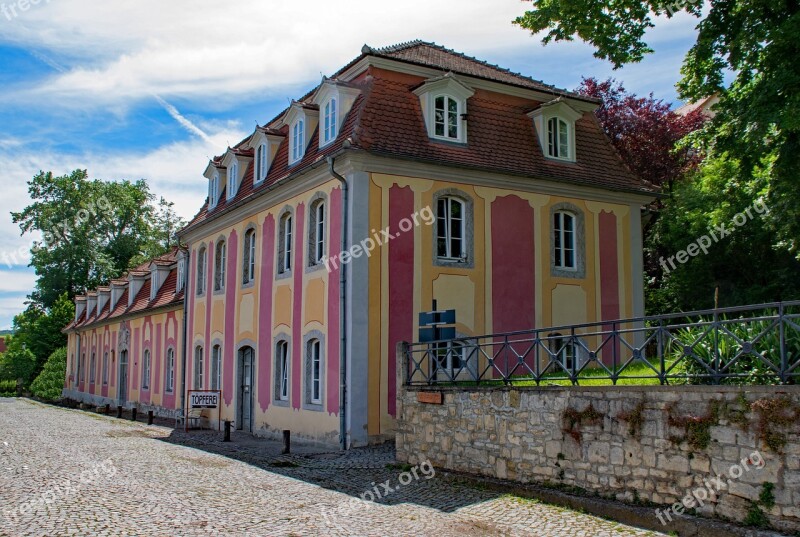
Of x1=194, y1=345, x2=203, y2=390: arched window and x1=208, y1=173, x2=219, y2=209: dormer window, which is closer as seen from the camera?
x1=208, y1=173, x2=219, y2=209: dormer window

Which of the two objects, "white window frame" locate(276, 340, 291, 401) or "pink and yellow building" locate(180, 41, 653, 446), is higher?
"pink and yellow building" locate(180, 41, 653, 446)

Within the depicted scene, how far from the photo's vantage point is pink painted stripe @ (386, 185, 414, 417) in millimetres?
17062

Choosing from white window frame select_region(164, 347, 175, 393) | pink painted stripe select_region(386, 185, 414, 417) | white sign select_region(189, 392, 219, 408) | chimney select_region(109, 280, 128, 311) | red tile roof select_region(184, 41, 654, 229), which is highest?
red tile roof select_region(184, 41, 654, 229)

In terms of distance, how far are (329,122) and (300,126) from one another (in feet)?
5.46

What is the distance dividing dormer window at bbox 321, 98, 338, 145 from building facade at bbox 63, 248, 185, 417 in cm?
1237

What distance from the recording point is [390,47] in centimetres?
2017

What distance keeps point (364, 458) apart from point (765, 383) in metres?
8.14

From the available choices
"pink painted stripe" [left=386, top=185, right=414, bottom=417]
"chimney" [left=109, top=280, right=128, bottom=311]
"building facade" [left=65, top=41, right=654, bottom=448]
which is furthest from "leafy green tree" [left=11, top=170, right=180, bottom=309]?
"pink painted stripe" [left=386, top=185, right=414, bottom=417]

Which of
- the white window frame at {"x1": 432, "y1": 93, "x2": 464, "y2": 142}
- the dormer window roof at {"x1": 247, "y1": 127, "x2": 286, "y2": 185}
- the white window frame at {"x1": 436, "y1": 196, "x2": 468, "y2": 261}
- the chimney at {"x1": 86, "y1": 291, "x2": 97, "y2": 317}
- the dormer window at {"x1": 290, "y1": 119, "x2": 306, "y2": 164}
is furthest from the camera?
the chimney at {"x1": 86, "y1": 291, "x2": 97, "y2": 317}

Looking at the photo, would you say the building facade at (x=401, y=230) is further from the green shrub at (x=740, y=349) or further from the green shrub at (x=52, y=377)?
the green shrub at (x=52, y=377)

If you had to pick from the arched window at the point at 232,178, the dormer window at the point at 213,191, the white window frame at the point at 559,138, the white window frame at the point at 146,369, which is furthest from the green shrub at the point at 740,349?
the white window frame at the point at 146,369

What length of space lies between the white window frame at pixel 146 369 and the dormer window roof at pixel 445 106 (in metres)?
19.2

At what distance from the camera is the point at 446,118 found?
18.4 meters

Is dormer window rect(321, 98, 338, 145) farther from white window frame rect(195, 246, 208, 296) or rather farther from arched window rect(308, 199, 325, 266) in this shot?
white window frame rect(195, 246, 208, 296)
